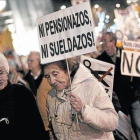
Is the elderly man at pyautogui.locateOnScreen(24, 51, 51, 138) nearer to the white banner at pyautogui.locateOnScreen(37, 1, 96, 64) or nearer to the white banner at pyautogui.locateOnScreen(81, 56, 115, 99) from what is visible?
the white banner at pyautogui.locateOnScreen(37, 1, 96, 64)

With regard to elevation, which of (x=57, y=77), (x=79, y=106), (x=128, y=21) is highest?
(x=128, y=21)

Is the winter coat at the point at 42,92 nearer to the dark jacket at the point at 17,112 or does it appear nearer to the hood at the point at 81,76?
the dark jacket at the point at 17,112

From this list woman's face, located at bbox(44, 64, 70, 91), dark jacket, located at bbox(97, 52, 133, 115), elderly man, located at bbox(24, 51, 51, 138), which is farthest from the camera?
elderly man, located at bbox(24, 51, 51, 138)

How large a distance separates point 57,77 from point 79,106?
371mm

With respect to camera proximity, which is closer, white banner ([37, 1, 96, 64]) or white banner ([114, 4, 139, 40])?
white banner ([37, 1, 96, 64])

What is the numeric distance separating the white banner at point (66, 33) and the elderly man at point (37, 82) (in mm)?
300

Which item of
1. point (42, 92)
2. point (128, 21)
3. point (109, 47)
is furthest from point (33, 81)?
point (128, 21)

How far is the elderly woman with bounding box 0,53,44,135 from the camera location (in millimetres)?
4199

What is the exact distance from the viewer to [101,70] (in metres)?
4.31

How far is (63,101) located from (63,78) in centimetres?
21

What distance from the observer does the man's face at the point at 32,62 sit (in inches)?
190

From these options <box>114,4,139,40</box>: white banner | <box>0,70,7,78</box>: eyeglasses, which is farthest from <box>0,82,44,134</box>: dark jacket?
<box>114,4,139,40</box>: white banner

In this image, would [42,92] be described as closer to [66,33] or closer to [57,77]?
[57,77]

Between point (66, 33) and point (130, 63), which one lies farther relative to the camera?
point (130, 63)
